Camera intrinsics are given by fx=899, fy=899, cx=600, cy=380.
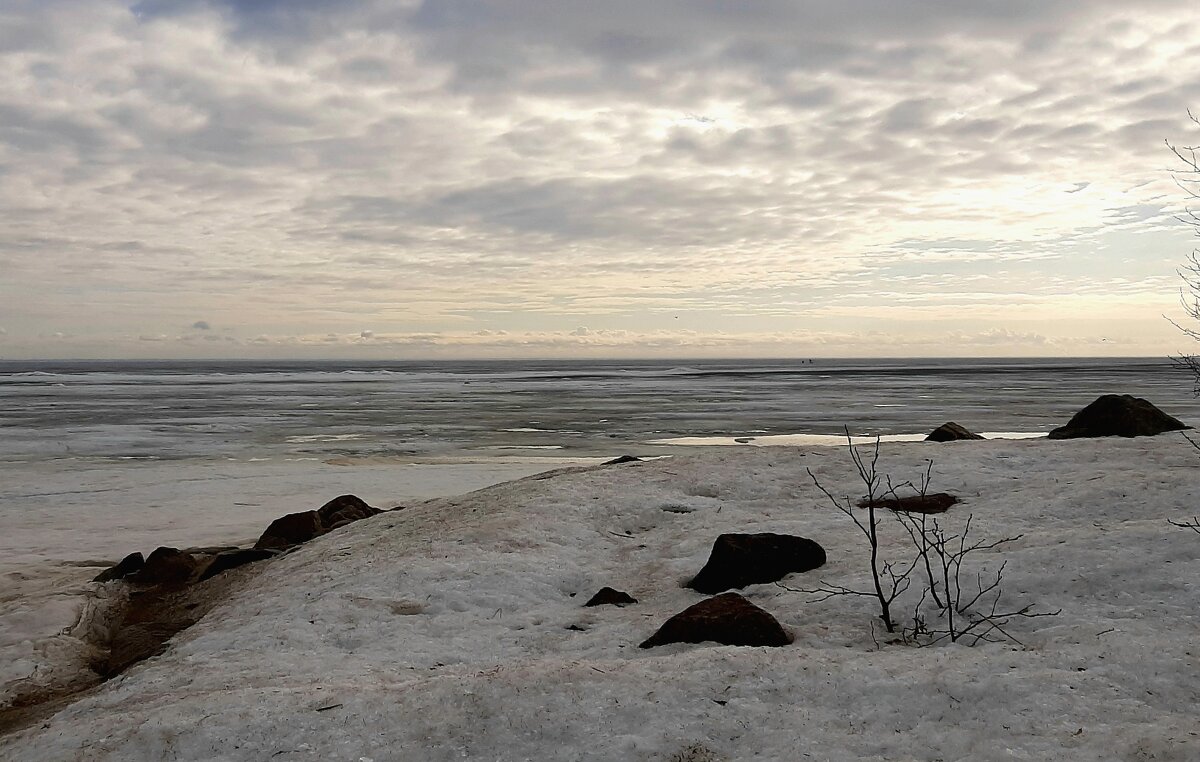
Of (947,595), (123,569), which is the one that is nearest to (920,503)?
(947,595)

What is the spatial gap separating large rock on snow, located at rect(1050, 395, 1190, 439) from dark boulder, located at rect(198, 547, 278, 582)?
9729 millimetres

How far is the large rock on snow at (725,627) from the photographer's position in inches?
201

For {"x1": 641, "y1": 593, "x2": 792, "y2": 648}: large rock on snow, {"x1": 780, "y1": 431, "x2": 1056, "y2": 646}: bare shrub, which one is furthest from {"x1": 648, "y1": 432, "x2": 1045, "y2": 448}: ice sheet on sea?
{"x1": 641, "y1": 593, "x2": 792, "y2": 648}: large rock on snow

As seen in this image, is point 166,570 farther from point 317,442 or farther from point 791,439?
point 791,439

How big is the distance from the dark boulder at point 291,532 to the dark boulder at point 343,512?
221mm

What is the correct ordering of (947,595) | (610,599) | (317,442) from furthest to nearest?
(317,442) → (610,599) → (947,595)

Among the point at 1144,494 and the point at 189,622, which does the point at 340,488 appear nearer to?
the point at 189,622

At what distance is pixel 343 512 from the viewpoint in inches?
426

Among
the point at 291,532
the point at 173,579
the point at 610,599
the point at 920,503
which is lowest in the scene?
the point at 173,579

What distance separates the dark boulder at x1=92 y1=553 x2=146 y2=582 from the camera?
883cm

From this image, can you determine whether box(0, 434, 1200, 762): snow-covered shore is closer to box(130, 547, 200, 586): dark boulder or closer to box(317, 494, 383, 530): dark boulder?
box(130, 547, 200, 586): dark boulder

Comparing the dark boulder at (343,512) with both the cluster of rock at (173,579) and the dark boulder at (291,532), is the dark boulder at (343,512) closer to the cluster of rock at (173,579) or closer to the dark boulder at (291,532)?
the cluster of rock at (173,579)

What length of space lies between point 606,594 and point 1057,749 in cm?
343

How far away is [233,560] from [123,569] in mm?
1137
